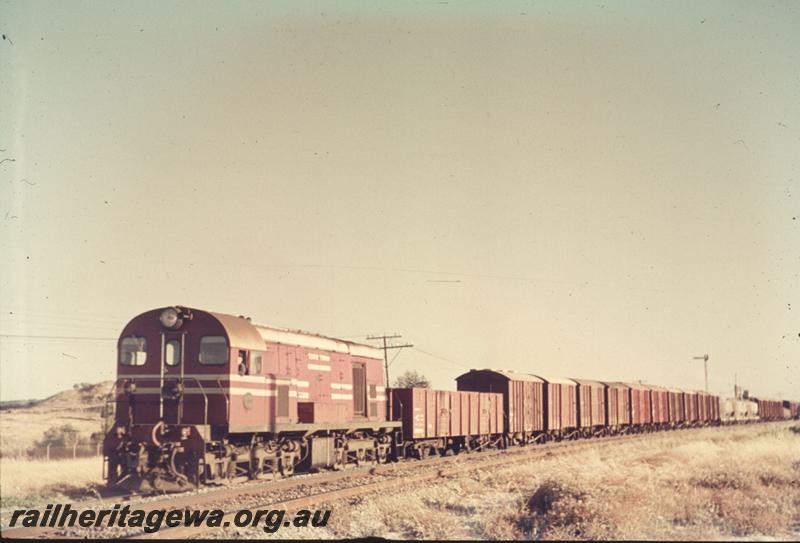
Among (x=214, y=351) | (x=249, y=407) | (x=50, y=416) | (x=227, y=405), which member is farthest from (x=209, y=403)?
(x=50, y=416)

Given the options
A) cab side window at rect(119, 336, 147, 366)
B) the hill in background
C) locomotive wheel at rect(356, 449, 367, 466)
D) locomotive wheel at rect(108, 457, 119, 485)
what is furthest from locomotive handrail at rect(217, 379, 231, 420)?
the hill in background

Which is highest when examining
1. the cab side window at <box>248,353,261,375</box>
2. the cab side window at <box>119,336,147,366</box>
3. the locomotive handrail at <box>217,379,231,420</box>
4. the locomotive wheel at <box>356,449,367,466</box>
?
the cab side window at <box>119,336,147,366</box>

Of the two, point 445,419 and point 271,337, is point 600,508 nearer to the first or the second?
point 271,337

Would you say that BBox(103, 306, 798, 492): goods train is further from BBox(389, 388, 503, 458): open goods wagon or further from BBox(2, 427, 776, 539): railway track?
BBox(2, 427, 776, 539): railway track

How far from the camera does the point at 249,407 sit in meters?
18.8

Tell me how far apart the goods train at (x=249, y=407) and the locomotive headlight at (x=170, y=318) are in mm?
28

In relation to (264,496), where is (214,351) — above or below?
above

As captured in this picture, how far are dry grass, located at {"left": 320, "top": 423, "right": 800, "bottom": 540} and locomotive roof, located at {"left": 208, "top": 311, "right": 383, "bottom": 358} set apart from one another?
5094mm

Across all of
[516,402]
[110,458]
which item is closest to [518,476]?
[110,458]

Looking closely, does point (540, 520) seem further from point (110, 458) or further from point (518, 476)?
point (110, 458)

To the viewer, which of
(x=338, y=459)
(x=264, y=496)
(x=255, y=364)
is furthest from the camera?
(x=338, y=459)

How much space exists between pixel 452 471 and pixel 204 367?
7959mm

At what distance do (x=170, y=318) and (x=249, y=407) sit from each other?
289 centimetres

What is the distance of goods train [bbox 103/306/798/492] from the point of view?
17.4m
